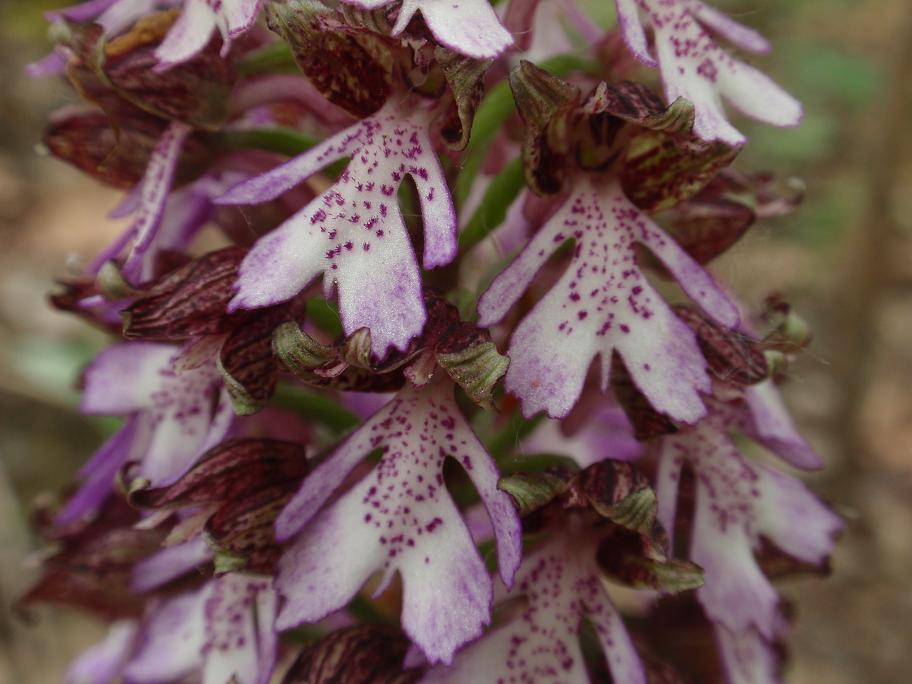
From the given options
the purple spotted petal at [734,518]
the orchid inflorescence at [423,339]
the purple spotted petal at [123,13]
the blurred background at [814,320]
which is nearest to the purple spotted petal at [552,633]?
the orchid inflorescence at [423,339]

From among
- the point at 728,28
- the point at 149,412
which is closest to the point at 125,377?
the point at 149,412

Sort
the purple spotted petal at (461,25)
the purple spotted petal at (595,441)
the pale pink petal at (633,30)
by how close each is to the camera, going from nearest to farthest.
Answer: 1. the purple spotted petal at (461,25)
2. the pale pink petal at (633,30)
3. the purple spotted petal at (595,441)

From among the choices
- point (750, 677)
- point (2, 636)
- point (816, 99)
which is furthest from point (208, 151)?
point (816, 99)

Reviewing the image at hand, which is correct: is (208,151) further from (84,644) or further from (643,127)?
(84,644)

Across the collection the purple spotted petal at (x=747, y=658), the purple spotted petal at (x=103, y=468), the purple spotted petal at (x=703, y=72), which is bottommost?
the purple spotted petal at (x=747, y=658)

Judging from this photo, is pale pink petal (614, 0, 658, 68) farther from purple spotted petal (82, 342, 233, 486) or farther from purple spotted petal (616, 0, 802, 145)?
purple spotted petal (82, 342, 233, 486)

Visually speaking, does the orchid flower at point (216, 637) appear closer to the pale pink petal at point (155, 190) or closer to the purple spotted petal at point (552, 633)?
the purple spotted petal at point (552, 633)

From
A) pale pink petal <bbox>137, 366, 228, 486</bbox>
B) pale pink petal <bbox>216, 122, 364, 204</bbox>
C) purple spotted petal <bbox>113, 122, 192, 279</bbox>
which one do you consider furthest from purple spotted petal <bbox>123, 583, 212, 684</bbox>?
pale pink petal <bbox>216, 122, 364, 204</bbox>
